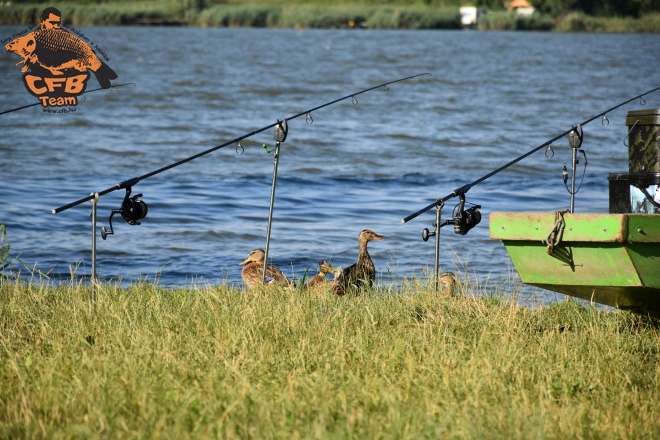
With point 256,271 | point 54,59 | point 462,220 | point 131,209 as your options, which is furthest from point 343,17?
point 462,220

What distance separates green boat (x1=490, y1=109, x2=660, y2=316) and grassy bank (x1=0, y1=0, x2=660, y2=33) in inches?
2630

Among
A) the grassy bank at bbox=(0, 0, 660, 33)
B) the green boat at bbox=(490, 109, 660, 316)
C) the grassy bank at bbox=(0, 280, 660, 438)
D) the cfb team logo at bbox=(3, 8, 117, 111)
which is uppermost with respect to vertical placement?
the grassy bank at bbox=(0, 0, 660, 33)

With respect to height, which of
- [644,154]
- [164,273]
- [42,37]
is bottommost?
[164,273]

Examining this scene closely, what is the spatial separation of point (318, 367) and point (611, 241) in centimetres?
186

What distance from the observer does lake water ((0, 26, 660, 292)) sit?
37.3ft

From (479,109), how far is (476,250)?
703 inches

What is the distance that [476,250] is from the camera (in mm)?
11375

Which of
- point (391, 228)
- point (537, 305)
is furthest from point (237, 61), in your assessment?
point (537, 305)

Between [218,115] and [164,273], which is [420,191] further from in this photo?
[218,115]

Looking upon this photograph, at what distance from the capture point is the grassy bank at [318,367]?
4.47 metres

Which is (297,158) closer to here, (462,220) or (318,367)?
(462,220)

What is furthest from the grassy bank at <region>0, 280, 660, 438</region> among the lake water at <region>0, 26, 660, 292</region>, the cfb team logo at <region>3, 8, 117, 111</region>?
the cfb team logo at <region>3, 8, 117, 111</region>

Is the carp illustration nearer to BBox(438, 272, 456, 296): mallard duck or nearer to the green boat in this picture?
BBox(438, 272, 456, 296): mallard duck

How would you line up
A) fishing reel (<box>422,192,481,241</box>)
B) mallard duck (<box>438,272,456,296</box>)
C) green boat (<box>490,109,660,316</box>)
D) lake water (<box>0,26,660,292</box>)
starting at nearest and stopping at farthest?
green boat (<box>490,109,660,316</box>)
fishing reel (<box>422,192,481,241</box>)
mallard duck (<box>438,272,456,296</box>)
lake water (<box>0,26,660,292</box>)
